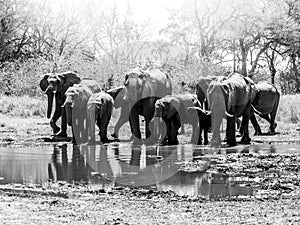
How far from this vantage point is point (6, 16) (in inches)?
1747

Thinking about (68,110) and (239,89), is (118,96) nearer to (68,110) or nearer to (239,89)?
(68,110)

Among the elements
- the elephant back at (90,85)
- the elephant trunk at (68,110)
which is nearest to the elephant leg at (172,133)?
the elephant trunk at (68,110)

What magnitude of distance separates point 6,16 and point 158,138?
28614 mm

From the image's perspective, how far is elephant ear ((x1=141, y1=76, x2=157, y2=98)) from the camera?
1889 centimetres

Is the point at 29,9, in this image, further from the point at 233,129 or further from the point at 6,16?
the point at 233,129

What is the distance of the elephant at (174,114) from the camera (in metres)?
17.7

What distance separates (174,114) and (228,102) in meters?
1.77

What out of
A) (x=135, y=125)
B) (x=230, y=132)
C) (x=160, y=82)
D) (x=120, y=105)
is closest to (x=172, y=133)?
(x=135, y=125)

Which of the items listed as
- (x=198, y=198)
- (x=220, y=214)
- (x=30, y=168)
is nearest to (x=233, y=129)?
(x=30, y=168)

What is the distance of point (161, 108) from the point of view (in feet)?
58.0

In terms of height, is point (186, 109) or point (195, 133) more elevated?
point (186, 109)

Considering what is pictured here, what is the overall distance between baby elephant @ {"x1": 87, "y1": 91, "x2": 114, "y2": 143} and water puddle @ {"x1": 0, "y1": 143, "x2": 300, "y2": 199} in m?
1.26

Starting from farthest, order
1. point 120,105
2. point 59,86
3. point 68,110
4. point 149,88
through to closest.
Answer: point 59,86, point 120,105, point 149,88, point 68,110

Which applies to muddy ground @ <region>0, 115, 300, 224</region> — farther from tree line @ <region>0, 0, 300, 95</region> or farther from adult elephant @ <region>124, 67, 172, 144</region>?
tree line @ <region>0, 0, 300, 95</region>
